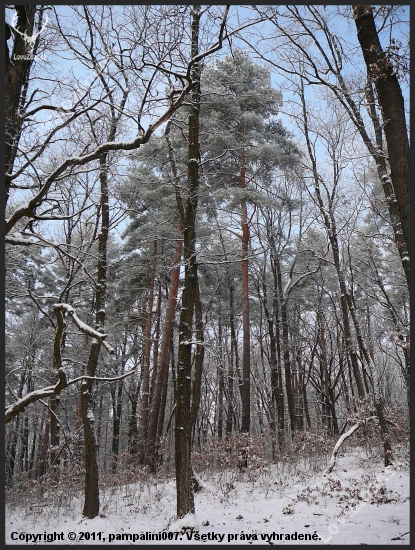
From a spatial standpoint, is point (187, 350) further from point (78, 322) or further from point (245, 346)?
point (245, 346)

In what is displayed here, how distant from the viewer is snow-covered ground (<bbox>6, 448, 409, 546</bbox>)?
253 inches

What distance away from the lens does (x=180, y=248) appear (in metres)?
13.5

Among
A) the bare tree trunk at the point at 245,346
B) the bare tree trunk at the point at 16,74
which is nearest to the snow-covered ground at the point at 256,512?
the bare tree trunk at the point at 245,346

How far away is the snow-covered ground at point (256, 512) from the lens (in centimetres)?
644

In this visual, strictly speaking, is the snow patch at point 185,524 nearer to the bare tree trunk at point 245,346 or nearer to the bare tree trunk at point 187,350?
the bare tree trunk at point 187,350

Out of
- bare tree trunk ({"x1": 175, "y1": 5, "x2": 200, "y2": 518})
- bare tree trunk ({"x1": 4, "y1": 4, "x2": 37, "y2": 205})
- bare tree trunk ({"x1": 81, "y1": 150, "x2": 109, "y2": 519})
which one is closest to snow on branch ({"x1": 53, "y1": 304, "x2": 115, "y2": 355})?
bare tree trunk ({"x1": 4, "y1": 4, "x2": 37, "y2": 205})

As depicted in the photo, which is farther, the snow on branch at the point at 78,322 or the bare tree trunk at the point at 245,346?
the bare tree trunk at the point at 245,346

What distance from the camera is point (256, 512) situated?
8039 millimetres

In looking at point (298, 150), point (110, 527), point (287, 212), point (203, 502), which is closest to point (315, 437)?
point (203, 502)

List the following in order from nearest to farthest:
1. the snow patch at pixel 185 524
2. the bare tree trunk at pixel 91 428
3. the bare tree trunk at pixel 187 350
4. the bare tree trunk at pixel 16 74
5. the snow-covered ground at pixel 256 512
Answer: the bare tree trunk at pixel 16 74 → the snow-covered ground at pixel 256 512 → the snow patch at pixel 185 524 → the bare tree trunk at pixel 187 350 → the bare tree trunk at pixel 91 428

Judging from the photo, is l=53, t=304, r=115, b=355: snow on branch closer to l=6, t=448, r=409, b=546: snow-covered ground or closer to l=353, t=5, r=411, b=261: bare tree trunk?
l=353, t=5, r=411, b=261: bare tree trunk

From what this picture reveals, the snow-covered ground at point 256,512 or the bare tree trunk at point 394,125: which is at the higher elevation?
the bare tree trunk at point 394,125

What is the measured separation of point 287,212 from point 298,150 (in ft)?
9.31

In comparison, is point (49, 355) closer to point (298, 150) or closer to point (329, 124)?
point (298, 150)
